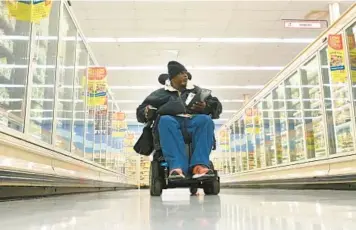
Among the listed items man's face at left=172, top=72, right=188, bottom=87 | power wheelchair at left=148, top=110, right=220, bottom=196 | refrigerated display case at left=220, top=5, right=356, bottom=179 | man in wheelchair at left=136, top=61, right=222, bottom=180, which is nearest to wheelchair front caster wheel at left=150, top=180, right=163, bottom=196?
power wheelchair at left=148, top=110, right=220, bottom=196

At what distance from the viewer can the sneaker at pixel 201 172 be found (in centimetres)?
270

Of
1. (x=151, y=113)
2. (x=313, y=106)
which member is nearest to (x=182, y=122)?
(x=151, y=113)

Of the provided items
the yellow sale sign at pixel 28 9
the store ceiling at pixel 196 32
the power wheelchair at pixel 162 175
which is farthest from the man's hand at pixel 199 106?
the store ceiling at pixel 196 32

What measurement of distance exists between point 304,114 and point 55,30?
3.84m

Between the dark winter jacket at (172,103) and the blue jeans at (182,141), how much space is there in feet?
0.39

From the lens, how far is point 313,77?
5137mm

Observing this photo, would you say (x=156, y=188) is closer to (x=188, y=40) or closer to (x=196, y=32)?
(x=196, y=32)

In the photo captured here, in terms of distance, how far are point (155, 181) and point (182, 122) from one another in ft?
1.95

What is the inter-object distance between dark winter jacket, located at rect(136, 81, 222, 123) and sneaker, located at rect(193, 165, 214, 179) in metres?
0.53

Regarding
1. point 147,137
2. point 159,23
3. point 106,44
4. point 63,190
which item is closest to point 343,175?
point 147,137

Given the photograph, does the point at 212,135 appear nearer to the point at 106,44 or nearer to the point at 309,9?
the point at 309,9

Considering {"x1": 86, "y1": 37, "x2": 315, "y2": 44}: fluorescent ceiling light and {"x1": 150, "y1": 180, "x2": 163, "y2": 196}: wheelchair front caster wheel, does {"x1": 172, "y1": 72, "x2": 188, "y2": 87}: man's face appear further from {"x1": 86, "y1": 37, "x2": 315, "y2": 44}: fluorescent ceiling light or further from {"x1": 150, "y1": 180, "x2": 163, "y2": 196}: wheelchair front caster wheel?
{"x1": 86, "y1": 37, "x2": 315, "y2": 44}: fluorescent ceiling light

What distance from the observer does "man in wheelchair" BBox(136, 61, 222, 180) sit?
9.19 feet

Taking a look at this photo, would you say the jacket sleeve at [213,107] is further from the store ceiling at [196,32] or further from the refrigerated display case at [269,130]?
the store ceiling at [196,32]
